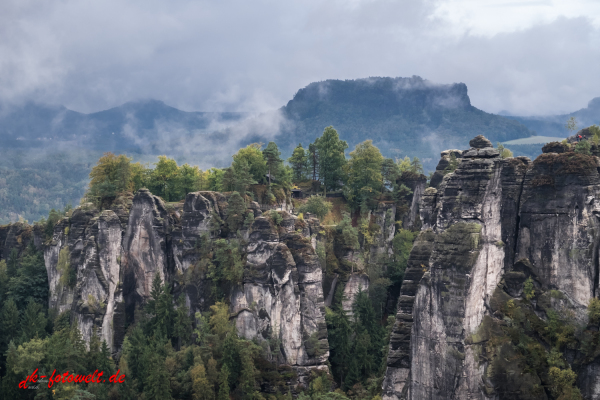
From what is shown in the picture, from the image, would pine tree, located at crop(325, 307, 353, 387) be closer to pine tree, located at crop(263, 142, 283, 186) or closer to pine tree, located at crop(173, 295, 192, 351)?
pine tree, located at crop(173, 295, 192, 351)

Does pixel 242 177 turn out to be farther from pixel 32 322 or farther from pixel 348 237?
pixel 32 322

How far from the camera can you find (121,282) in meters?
66.6

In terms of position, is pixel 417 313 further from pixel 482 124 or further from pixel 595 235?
pixel 482 124

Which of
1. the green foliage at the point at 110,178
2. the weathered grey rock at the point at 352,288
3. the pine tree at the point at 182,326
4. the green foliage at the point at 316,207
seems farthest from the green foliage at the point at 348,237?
the green foliage at the point at 110,178

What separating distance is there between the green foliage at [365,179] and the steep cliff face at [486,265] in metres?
35.1

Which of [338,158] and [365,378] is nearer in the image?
[365,378]

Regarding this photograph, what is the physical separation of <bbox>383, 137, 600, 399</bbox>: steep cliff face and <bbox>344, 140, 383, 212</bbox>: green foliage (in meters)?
35.1

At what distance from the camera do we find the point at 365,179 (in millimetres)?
78250

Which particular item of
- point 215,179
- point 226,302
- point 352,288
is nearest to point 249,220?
A: point 226,302

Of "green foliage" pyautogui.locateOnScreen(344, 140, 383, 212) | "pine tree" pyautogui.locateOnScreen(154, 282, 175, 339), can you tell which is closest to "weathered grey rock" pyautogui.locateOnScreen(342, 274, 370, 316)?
"green foliage" pyautogui.locateOnScreen(344, 140, 383, 212)

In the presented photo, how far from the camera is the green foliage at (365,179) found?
76.5 m

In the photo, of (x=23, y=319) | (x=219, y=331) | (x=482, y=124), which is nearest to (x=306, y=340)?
(x=219, y=331)

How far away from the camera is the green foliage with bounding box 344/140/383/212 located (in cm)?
7650

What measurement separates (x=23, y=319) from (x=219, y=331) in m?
25.8
